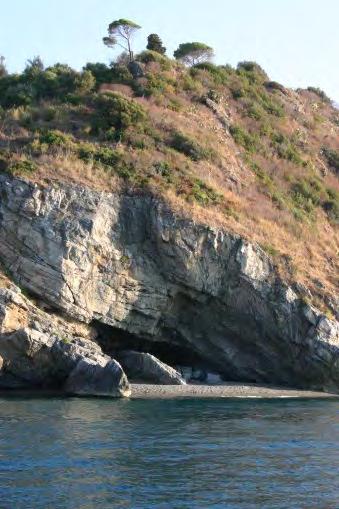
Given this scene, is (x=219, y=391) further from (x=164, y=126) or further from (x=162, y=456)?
(x=164, y=126)

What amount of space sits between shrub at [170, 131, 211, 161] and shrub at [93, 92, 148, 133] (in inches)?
93.3

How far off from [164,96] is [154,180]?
14782 mm

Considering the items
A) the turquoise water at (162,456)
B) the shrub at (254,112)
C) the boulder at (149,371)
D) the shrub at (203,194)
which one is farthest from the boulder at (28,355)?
the shrub at (254,112)

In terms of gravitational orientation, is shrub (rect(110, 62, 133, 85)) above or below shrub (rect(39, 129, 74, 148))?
above

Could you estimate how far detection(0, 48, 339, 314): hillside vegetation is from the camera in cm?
4266

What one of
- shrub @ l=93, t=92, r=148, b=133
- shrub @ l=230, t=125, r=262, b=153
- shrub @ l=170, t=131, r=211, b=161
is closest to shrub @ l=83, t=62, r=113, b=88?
shrub @ l=93, t=92, r=148, b=133

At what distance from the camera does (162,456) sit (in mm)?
21516

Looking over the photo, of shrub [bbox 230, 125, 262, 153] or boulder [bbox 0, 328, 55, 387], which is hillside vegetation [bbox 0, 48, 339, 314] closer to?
shrub [bbox 230, 125, 262, 153]

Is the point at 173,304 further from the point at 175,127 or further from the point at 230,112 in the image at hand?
the point at 230,112

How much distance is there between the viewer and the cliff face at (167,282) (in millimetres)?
38312

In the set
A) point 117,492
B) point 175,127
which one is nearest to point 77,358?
point 117,492

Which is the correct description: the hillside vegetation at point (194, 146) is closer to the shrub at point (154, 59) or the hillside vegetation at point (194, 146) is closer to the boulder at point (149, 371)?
the shrub at point (154, 59)

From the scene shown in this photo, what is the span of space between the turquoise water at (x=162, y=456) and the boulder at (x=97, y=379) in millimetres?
1973

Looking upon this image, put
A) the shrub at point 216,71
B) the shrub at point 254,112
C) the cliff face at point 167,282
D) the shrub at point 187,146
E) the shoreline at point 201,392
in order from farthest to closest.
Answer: the shrub at point 216,71, the shrub at point 254,112, the shrub at point 187,146, the cliff face at point 167,282, the shoreline at point 201,392
